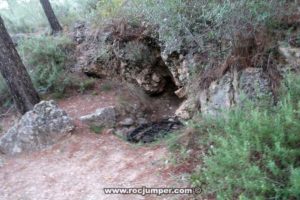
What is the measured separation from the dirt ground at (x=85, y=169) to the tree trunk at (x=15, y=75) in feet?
4.07

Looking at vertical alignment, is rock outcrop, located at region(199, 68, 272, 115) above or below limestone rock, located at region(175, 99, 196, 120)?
above

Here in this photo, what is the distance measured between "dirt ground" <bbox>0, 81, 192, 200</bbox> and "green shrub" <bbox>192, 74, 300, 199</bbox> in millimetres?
759

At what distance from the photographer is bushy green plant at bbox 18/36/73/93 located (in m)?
7.32

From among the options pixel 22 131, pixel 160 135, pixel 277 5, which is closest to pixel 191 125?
pixel 160 135

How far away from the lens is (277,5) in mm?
4090

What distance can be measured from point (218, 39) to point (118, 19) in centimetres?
312

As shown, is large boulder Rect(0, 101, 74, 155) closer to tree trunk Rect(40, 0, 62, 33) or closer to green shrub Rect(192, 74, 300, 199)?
green shrub Rect(192, 74, 300, 199)

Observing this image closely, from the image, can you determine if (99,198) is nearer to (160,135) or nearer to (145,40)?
(160,135)

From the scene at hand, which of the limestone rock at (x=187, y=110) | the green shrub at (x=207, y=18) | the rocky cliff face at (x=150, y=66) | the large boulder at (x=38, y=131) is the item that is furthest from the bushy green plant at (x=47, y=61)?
the limestone rock at (x=187, y=110)

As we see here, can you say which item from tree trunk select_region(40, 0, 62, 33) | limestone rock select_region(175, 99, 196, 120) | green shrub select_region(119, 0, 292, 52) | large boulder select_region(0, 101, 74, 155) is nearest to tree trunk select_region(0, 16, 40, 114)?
large boulder select_region(0, 101, 74, 155)

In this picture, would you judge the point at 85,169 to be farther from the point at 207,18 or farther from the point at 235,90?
the point at 207,18

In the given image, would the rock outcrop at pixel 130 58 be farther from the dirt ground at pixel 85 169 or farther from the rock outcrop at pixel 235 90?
the rock outcrop at pixel 235 90

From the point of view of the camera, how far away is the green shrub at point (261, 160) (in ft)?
8.30

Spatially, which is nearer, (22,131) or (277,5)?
(277,5)
